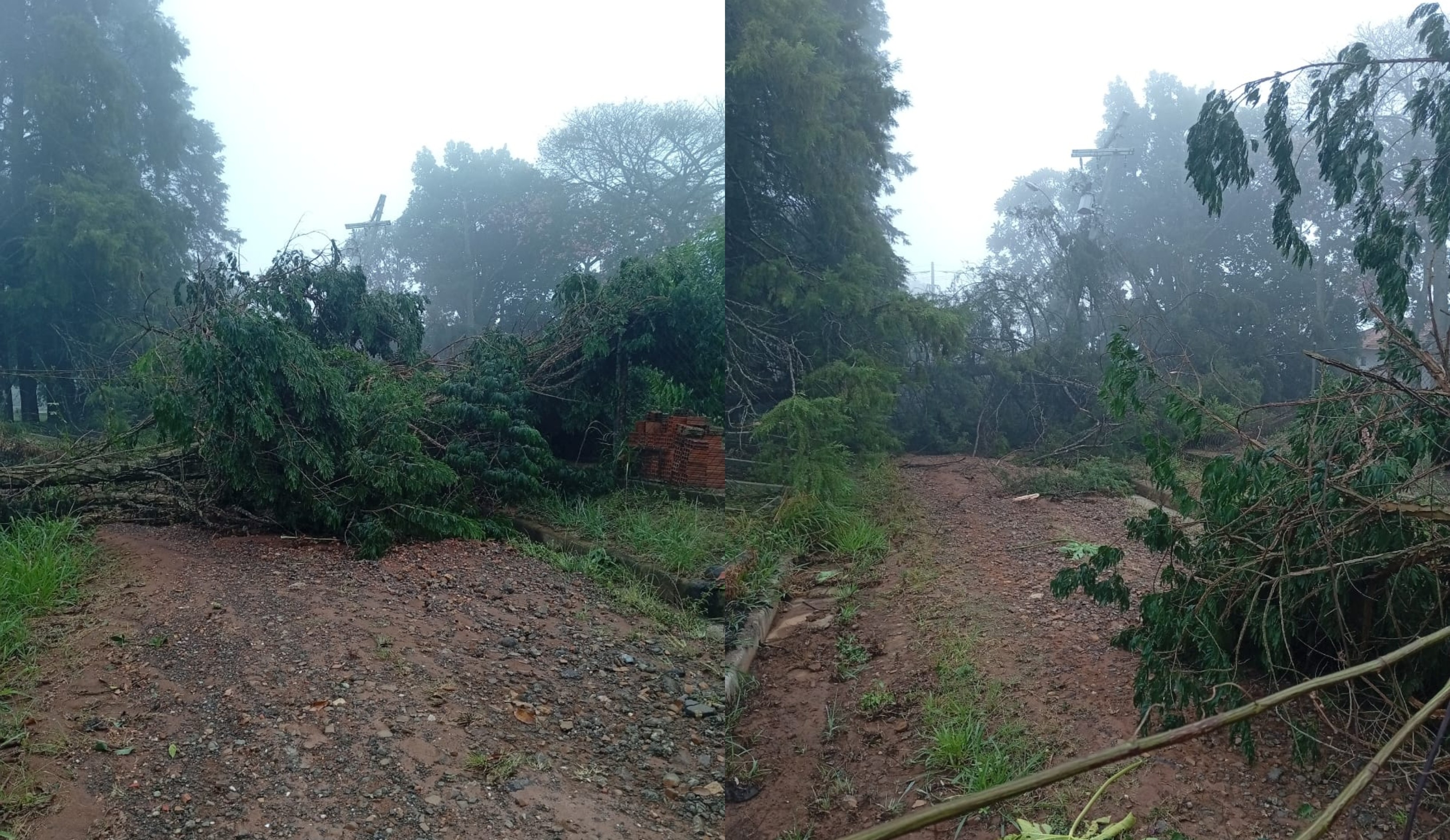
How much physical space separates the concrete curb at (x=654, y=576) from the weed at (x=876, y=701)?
0.31 metres

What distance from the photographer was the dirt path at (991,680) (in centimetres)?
121

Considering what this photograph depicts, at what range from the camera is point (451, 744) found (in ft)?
4.75

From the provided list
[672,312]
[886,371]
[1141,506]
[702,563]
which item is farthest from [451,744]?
[1141,506]

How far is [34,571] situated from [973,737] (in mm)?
1497

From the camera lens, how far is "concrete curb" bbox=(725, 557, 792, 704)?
1.48m

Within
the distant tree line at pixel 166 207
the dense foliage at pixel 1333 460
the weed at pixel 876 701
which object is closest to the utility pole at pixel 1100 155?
the dense foliage at pixel 1333 460

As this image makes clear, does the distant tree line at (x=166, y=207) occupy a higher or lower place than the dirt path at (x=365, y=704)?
higher

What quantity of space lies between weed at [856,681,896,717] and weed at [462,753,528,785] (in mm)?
561

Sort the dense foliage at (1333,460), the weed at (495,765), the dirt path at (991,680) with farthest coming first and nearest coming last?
the weed at (495,765) < the dense foliage at (1333,460) < the dirt path at (991,680)

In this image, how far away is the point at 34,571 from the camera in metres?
1.44

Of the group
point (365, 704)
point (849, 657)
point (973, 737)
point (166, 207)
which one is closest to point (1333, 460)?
point (973, 737)

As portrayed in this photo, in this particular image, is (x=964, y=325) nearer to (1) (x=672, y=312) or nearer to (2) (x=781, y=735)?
(1) (x=672, y=312)

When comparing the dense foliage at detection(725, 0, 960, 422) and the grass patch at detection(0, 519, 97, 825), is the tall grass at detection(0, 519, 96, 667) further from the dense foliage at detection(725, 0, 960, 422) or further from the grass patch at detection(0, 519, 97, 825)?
the dense foliage at detection(725, 0, 960, 422)

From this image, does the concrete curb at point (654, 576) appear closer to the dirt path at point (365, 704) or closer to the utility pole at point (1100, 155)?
the dirt path at point (365, 704)
